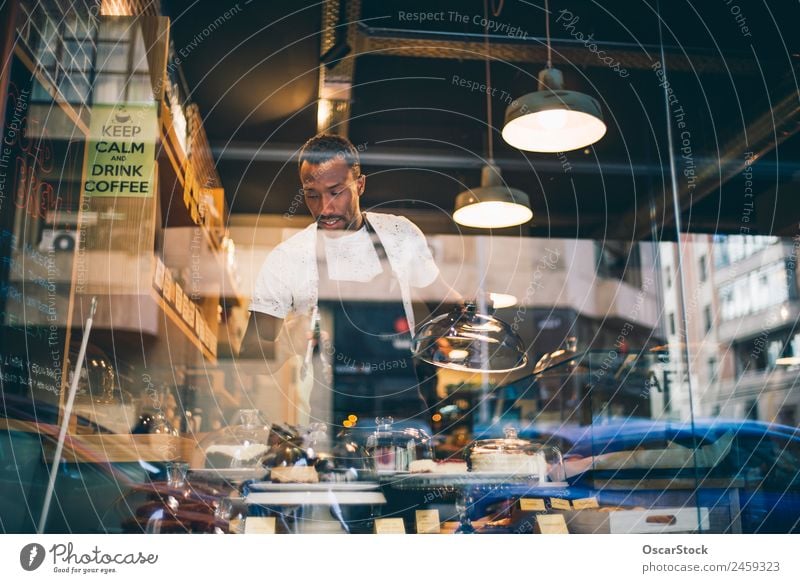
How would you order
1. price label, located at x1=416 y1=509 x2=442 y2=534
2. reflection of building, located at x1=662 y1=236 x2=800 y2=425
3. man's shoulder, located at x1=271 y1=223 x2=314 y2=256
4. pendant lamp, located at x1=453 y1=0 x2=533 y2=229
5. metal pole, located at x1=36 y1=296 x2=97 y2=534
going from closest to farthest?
1. metal pole, located at x1=36 y1=296 x2=97 y2=534
2. price label, located at x1=416 y1=509 x2=442 y2=534
3. reflection of building, located at x1=662 y1=236 x2=800 y2=425
4. man's shoulder, located at x1=271 y1=223 x2=314 y2=256
5. pendant lamp, located at x1=453 y1=0 x2=533 y2=229

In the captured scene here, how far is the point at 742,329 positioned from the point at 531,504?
0.64m

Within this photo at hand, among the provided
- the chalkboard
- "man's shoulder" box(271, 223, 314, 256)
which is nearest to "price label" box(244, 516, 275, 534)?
the chalkboard

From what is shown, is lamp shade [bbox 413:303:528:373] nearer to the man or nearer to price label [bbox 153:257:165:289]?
the man

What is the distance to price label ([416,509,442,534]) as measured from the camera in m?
1.49

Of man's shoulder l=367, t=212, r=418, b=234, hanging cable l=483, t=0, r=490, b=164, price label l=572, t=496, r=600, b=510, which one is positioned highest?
hanging cable l=483, t=0, r=490, b=164

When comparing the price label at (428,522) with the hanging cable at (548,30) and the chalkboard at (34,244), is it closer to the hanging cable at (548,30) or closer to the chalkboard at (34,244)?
the chalkboard at (34,244)

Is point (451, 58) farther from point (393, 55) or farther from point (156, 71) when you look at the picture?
point (156, 71)

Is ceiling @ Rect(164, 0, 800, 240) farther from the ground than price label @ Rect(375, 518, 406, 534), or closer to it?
farther from the ground

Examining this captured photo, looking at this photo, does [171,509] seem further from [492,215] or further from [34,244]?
[492,215]

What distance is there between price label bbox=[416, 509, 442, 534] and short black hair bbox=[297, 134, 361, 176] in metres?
0.79

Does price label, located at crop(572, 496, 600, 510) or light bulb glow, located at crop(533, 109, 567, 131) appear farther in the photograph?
light bulb glow, located at crop(533, 109, 567, 131)

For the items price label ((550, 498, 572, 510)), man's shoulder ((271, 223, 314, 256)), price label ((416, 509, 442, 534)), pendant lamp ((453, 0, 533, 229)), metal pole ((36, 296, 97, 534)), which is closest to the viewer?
metal pole ((36, 296, 97, 534))

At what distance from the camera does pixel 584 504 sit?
161 centimetres

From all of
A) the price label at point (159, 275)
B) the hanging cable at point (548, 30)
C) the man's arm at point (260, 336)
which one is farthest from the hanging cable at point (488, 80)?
the price label at point (159, 275)
